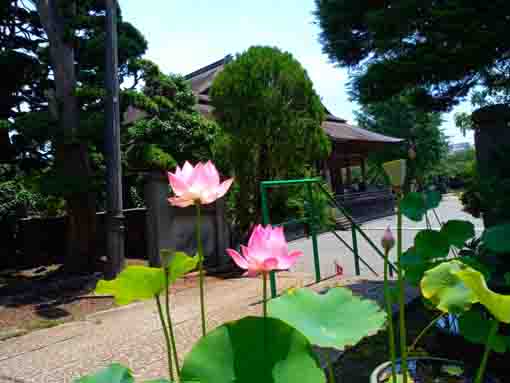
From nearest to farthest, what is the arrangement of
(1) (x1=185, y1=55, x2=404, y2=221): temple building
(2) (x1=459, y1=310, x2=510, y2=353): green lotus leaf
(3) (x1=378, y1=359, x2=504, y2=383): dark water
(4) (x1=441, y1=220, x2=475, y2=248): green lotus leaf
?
(2) (x1=459, y1=310, x2=510, y2=353): green lotus leaf < (3) (x1=378, y1=359, x2=504, y2=383): dark water < (4) (x1=441, y1=220, x2=475, y2=248): green lotus leaf < (1) (x1=185, y1=55, x2=404, y2=221): temple building

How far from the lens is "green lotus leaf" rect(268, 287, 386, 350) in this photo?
30.1 inches

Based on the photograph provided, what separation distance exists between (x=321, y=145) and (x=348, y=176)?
48.1 ft

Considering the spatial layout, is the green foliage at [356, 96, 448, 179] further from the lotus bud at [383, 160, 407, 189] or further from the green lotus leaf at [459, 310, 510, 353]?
the lotus bud at [383, 160, 407, 189]

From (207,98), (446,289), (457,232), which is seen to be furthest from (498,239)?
(207,98)

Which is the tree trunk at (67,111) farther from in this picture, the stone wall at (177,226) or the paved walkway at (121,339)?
the paved walkway at (121,339)

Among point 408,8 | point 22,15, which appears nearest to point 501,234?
point 408,8

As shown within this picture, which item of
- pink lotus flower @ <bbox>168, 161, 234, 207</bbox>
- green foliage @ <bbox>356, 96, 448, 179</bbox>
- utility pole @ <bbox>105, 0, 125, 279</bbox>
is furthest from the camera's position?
green foliage @ <bbox>356, 96, 448, 179</bbox>

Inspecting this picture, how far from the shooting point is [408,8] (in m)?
3.80

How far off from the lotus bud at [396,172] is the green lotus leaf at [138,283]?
0.49 m

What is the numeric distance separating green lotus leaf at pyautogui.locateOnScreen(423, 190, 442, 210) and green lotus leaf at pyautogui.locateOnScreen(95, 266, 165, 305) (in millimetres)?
1575

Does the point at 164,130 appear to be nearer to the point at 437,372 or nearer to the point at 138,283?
the point at 437,372

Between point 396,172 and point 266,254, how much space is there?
316mm

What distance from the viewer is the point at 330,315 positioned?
2.86ft

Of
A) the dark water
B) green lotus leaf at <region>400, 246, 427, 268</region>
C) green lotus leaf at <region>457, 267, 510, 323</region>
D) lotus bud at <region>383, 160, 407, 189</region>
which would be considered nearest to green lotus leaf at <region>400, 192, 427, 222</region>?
green lotus leaf at <region>400, 246, 427, 268</region>
